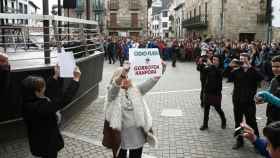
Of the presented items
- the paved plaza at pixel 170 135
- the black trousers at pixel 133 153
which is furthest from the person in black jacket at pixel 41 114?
the paved plaza at pixel 170 135

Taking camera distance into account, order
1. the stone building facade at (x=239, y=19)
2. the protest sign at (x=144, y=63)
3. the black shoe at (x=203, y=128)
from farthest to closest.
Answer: the stone building facade at (x=239, y=19) < the black shoe at (x=203, y=128) < the protest sign at (x=144, y=63)

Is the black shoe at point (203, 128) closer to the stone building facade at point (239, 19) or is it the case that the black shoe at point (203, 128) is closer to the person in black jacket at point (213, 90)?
the person in black jacket at point (213, 90)

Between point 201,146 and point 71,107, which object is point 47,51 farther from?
point 201,146

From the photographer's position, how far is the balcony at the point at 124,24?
2328 inches

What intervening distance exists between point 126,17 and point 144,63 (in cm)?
5518

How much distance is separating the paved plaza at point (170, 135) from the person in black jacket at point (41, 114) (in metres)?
2.11

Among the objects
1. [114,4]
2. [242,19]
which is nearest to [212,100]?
[242,19]

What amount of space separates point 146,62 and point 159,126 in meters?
3.65

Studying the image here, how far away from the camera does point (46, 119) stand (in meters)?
4.22

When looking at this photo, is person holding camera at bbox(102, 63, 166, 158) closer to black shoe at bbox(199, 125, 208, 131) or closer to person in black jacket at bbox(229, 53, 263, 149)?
person in black jacket at bbox(229, 53, 263, 149)

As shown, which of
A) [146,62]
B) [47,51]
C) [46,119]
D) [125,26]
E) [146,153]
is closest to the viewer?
[46,119]

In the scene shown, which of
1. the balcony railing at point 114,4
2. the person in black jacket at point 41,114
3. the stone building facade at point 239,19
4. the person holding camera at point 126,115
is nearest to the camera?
the person in black jacket at point 41,114

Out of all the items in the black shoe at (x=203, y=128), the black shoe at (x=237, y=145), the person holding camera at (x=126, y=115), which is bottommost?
the black shoe at (x=237, y=145)

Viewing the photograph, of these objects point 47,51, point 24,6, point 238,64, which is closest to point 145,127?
point 238,64
